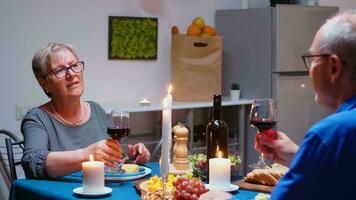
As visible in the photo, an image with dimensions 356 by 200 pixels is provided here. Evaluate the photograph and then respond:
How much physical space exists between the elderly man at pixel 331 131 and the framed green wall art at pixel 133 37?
2.83 m

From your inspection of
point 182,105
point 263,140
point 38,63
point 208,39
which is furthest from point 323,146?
point 208,39

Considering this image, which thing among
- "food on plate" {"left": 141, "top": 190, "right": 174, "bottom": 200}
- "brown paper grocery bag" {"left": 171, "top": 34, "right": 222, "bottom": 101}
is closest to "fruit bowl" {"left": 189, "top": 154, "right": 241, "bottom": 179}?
"food on plate" {"left": 141, "top": 190, "right": 174, "bottom": 200}

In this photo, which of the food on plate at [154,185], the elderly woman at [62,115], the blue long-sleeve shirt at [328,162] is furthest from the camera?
the elderly woman at [62,115]

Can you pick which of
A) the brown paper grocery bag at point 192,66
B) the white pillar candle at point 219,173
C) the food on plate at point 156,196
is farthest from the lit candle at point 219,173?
the brown paper grocery bag at point 192,66

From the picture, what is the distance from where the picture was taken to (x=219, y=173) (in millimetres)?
1979

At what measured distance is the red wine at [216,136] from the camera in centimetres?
205

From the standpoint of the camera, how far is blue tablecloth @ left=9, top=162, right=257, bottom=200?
77.2 inches

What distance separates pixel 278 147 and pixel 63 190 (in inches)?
30.7

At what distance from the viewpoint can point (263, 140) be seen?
1896 mm

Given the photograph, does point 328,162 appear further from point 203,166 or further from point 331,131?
point 203,166

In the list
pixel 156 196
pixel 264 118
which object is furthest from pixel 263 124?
pixel 156 196

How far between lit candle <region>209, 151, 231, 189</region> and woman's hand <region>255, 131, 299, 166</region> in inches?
5.5

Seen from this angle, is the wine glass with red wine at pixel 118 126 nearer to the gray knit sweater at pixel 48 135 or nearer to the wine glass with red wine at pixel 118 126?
the wine glass with red wine at pixel 118 126

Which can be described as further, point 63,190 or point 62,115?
point 62,115
